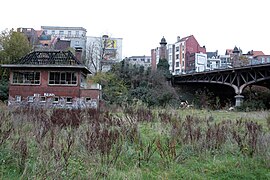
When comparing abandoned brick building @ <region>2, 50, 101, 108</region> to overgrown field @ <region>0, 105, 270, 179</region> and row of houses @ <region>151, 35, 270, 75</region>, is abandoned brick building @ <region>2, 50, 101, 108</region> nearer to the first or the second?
overgrown field @ <region>0, 105, 270, 179</region>

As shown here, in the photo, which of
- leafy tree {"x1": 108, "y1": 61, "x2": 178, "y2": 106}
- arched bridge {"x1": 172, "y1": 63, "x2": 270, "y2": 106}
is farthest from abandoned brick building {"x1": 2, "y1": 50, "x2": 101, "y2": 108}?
arched bridge {"x1": 172, "y1": 63, "x2": 270, "y2": 106}

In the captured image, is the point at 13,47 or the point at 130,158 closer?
the point at 130,158

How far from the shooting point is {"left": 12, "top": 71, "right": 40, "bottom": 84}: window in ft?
105

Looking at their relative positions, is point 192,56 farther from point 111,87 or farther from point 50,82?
point 50,82

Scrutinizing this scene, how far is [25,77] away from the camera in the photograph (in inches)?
1267

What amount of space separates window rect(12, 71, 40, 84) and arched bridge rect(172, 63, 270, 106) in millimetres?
24959

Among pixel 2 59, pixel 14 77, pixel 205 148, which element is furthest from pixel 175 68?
pixel 205 148

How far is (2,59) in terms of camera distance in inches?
1622

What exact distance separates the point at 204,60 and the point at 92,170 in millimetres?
72195

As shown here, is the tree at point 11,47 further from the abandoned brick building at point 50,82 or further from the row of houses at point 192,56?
the row of houses at point 192,56

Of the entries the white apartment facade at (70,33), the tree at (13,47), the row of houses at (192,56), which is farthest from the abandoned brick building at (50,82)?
the white apartment facade at (70,33)

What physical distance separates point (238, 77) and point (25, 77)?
89.4 ft

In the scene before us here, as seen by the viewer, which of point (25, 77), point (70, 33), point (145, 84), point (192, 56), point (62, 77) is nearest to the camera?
point (62, 77)

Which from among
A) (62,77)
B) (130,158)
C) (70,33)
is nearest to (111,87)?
(62,77)
